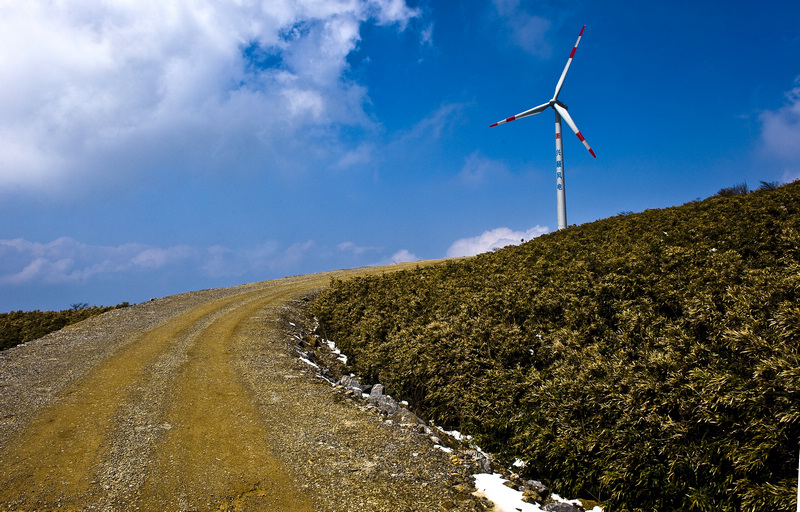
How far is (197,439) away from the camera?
1130 cm

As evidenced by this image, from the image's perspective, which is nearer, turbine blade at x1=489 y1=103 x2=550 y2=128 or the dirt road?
the dirt road

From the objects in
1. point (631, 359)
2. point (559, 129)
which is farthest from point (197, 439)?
point (559, 129)

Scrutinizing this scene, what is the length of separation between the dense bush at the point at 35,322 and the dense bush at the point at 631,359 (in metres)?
24.3

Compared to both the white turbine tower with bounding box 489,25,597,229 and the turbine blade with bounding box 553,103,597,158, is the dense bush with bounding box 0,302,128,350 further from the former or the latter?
the turbine blade with bounding box 553,103,597,158

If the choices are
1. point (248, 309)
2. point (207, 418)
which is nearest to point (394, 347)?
point (207, 418)

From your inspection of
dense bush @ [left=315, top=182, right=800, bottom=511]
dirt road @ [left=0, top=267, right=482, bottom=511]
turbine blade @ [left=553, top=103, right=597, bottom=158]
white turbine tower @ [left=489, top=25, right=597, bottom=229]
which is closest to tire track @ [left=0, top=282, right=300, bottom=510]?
dirt road @ [left=0, top=267, right=482, bottom=511]

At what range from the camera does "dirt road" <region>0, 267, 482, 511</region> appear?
8.90m

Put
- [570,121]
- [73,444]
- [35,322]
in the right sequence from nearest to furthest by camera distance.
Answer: [73,444], [35,322], [570,121]

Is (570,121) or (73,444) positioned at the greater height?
(570,121)

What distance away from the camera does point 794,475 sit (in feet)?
22.2

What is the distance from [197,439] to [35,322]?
33150 millimetres

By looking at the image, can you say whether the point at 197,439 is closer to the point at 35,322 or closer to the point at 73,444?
the point at 73,444

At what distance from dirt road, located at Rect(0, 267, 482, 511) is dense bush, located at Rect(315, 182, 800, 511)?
2549mm

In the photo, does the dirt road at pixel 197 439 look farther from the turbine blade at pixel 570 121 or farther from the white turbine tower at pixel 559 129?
the turbine blade at pixel 570 121
